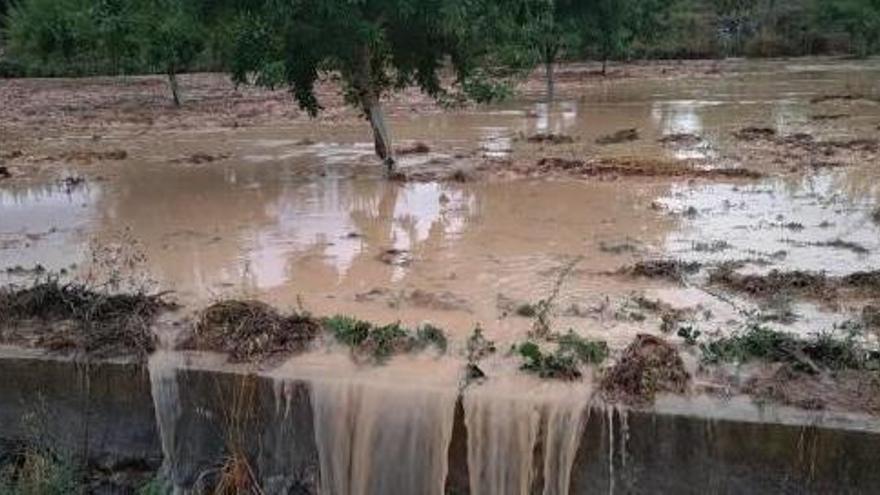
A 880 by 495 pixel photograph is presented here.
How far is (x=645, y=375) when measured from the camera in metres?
6.34

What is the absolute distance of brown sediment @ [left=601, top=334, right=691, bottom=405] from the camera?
6.28 meters

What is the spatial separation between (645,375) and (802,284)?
9.28 feet

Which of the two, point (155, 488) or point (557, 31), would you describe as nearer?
point (155, 488)

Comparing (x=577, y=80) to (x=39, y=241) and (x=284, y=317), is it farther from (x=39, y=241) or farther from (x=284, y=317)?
(x=284, y=317)

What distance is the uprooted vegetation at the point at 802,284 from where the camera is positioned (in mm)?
8312

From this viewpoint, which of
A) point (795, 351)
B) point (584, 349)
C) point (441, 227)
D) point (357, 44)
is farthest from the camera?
point (357, 44)

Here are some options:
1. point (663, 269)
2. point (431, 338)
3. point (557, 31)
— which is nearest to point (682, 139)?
point (557, 31)

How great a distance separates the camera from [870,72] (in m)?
32.4

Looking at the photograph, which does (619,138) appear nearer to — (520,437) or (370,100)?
(370,100)

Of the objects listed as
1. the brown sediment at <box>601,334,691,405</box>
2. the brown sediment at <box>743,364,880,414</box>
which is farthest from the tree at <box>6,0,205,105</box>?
the brown sediment at <box>743,364,880,414</box>

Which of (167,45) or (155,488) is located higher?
(167,45)

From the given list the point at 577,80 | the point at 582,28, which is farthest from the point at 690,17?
the point at 582,28

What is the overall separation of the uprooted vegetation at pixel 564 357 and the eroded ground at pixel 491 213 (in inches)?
7.7

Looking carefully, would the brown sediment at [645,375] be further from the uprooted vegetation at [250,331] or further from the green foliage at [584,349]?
the uprooted vegetation at [250,331]
